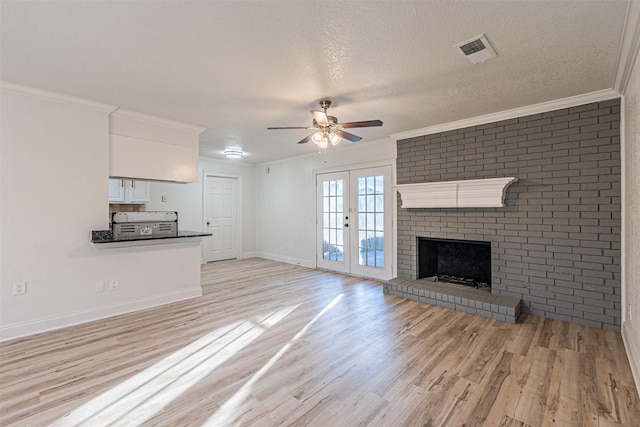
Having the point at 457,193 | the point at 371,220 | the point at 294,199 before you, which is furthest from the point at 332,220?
the point at 457,193

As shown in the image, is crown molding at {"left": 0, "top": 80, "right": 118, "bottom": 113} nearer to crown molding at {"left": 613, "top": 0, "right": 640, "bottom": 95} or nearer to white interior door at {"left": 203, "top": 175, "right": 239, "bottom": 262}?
white interior door at {"left": 203, "top": 175, "right": 239, "bottom": 262}

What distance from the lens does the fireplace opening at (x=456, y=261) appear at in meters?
4.27

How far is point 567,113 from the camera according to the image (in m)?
3.40

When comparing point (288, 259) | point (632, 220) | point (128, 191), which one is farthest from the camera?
point (288, 259)

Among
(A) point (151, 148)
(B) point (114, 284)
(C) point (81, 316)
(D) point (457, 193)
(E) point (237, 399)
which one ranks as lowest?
(E) point (237, 399)

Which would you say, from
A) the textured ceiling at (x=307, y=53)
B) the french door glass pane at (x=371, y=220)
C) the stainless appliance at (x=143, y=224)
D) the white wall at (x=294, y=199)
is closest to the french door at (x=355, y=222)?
the french door glass pane at (x=371, y=220)

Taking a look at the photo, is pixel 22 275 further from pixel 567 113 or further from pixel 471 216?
pixel 567 113

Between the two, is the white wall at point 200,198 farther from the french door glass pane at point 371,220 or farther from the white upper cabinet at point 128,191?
the french door glass pane at point 371,220

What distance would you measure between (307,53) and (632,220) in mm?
3050

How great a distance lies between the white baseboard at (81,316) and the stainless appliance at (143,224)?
833 mm

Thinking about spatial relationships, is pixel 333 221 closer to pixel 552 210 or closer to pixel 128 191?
pixel 552 210

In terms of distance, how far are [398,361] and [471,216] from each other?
2.47m

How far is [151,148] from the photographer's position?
3.95 metres

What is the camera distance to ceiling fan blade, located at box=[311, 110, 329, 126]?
9.70ft
